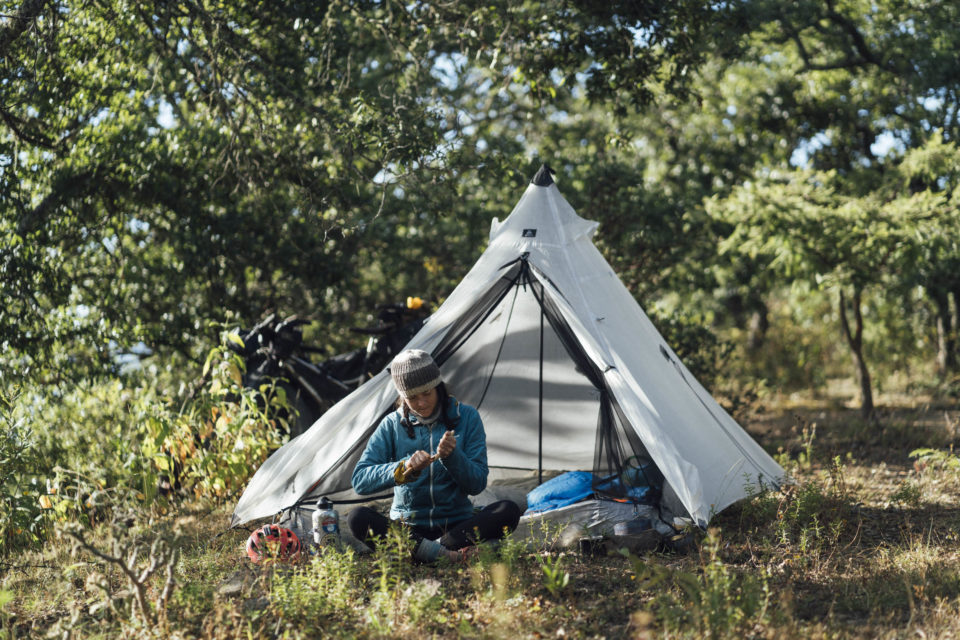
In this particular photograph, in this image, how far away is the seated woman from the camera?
372 centimetres

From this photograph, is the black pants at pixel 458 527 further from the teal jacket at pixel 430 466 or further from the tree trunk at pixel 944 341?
the tree trunk at pixel 944 341

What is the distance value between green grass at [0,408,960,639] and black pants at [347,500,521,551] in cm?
13

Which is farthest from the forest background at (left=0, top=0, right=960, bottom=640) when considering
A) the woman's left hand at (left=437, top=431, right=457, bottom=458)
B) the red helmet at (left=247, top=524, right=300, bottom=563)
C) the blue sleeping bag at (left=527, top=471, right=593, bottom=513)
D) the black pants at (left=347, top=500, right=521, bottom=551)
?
the blue sleeping bag at (left=527, top=471, right=593, bottom=513)

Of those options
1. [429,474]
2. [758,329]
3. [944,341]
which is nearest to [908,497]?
[429,474]

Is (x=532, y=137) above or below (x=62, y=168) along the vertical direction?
above

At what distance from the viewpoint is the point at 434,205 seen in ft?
20.1

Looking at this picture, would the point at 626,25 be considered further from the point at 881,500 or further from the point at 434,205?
the point at 881,500

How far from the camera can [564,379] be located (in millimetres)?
5590

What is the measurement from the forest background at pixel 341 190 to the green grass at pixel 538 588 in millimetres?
412

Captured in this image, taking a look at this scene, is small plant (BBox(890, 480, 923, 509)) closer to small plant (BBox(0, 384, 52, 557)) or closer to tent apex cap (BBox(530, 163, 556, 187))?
tent apex cap (BBox(530, 163, 556, 187))

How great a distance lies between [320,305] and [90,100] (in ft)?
9.66

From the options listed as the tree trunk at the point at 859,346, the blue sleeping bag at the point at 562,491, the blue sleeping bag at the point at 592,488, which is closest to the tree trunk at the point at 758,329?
the tree trunk at the point at 859,346

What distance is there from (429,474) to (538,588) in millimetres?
796

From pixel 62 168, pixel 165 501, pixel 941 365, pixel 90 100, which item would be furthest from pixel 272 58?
pixel 941 365
